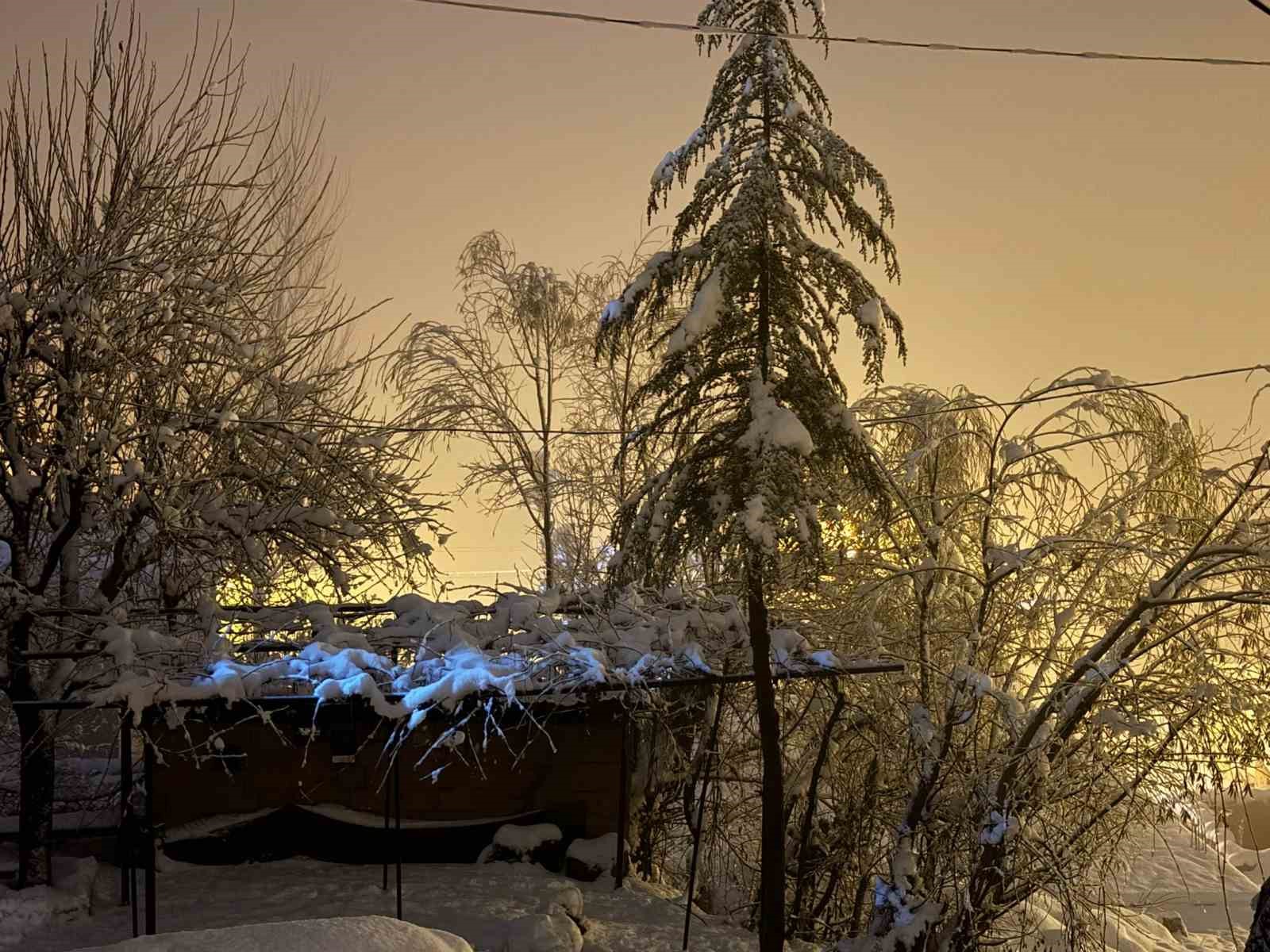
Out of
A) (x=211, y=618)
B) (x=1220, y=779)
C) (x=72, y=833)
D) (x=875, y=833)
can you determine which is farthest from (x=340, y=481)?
(x=1220, y=779)

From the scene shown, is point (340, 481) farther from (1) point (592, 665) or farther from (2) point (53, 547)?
(1) point (592, 665)

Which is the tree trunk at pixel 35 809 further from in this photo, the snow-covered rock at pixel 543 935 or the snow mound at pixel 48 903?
the snow-covered rock at pixel 543 935

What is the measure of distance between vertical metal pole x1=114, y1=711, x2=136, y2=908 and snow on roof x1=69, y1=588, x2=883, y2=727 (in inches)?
16.0

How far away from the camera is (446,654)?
429 inches

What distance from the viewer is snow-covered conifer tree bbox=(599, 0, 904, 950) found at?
9.59 m

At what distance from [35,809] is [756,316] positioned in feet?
29.6

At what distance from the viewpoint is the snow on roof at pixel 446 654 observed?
1012cm

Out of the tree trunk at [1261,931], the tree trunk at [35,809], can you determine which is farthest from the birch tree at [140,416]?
the tree trunk at [1261,931]

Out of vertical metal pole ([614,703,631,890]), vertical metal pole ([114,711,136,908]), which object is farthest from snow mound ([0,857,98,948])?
vertical metal pole ([614,703,631,890])

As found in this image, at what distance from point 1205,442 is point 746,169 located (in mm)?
7445

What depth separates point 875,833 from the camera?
617 inches

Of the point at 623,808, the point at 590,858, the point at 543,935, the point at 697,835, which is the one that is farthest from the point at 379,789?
the point at 697,835

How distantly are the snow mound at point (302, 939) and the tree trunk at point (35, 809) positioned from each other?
307 inches

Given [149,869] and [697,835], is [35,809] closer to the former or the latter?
[149,869]
